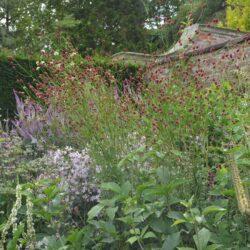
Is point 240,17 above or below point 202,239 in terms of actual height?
above

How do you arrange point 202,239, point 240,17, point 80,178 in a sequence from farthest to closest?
point 240,17
point 80,178
point 202,239

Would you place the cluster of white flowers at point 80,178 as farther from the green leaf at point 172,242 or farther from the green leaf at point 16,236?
the green leaf at point 172,242

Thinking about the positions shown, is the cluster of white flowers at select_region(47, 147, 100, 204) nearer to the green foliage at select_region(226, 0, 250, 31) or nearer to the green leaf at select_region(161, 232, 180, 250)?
the green leaf at select_region(161, 232, 180, 250)

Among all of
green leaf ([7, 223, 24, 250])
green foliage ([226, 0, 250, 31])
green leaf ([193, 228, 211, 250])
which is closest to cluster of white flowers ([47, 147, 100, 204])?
green leaf ([7, 223, 24, 250])

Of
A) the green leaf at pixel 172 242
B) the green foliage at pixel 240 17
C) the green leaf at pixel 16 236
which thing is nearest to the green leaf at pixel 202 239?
the green leaf at pixel 172 242

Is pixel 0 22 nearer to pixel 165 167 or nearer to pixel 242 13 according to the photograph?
pixel 242 13

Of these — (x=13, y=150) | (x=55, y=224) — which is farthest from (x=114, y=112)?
(x=13, y=150)

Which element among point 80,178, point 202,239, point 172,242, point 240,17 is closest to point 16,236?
point 172,242

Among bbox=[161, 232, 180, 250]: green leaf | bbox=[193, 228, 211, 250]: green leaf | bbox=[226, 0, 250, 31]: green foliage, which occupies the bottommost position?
bbox=[161, 232, 180, 250]: green leaf

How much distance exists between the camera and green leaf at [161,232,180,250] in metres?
2.10

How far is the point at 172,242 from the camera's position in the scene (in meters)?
2.11

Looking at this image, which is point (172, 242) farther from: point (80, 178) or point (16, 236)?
point (80, 178)

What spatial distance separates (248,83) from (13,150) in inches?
85.3

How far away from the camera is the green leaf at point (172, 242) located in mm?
2098
